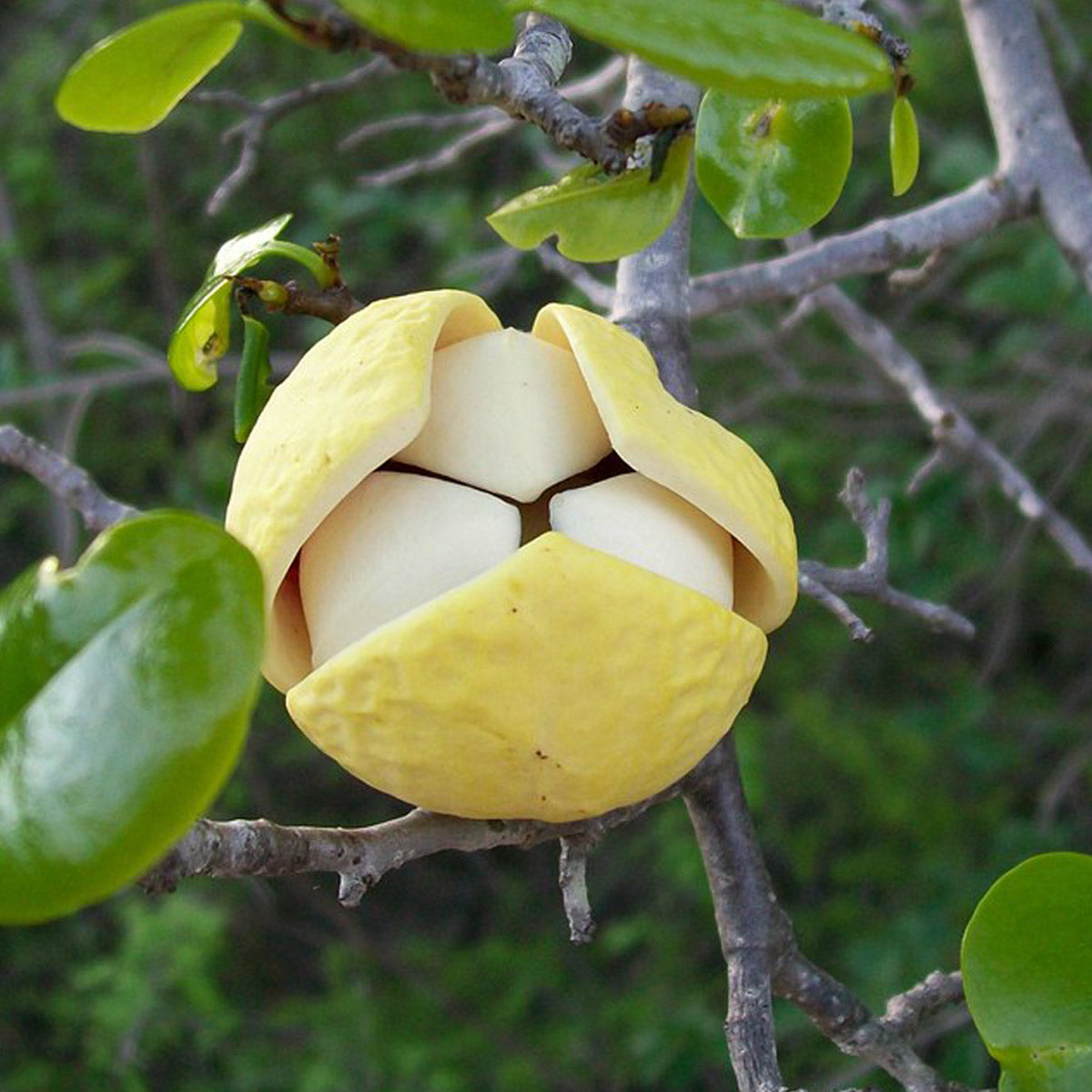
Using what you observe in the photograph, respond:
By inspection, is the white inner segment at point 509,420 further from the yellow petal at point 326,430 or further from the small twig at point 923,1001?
the small twig at point 923,1001

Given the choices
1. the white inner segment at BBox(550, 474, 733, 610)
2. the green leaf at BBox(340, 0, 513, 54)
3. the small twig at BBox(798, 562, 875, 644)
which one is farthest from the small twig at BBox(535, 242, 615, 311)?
the green leaf at BBox(340, 0, 513, 54)

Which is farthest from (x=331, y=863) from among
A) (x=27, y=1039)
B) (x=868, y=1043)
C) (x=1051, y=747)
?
(x=27, y=1039)

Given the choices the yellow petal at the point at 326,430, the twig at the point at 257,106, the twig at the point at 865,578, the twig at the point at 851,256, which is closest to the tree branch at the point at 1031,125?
the twig at the point at 851,256

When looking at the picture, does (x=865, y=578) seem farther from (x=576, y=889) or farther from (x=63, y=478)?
(x=63, y=478)

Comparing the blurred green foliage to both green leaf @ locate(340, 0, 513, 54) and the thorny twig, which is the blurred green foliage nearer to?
the thorny twig

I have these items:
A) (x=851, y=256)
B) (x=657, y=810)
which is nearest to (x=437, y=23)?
(x=851, y=256)

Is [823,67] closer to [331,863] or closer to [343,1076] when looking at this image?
[331,863]
